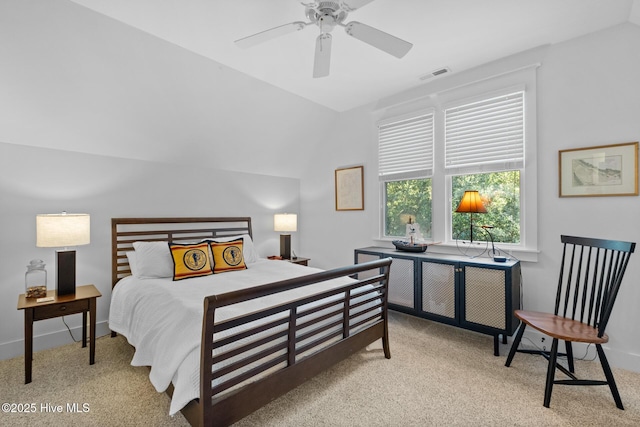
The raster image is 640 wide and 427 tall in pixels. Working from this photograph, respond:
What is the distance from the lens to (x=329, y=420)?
6.01 feet

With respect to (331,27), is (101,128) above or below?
below

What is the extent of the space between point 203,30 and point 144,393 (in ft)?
9.23

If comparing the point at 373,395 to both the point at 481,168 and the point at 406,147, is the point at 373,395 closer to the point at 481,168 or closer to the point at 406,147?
the point at 481,168

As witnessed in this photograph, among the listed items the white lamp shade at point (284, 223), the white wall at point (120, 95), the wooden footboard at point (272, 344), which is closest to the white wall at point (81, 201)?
the white wall at point (120, 95)

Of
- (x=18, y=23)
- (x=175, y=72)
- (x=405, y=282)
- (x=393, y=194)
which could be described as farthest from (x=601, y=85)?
(x=18, y=23)

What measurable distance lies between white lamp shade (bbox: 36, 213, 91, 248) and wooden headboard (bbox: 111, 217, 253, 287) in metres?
0.59

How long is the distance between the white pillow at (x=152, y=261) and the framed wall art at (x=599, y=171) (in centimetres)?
384

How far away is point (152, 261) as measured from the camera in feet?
9.70

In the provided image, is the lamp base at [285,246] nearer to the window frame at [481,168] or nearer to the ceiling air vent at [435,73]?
the window frame at [481,168]

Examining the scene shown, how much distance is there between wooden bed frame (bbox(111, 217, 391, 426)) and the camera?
148cm

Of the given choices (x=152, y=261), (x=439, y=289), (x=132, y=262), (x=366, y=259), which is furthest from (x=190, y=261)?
(x=439, y=289)

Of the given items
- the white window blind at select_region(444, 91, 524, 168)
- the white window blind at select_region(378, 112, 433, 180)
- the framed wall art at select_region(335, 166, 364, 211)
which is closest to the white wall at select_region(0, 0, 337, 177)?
the framed wall art at select_region(335, 166, 364, 211)

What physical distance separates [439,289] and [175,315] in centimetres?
243

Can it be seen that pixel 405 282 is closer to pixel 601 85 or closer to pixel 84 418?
pixel 601 85
